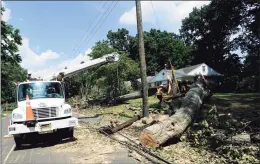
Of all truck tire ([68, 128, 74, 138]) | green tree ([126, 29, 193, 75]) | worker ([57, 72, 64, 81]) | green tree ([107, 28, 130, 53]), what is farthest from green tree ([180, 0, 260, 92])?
truck tire ([68, 128, 74, 138])

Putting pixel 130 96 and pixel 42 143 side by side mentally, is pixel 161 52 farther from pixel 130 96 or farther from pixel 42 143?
pixel 42 143

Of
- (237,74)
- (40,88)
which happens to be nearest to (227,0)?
(237,74)

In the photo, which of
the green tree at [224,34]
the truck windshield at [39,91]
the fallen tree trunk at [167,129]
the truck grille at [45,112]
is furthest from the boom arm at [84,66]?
the green tree at [224,34]

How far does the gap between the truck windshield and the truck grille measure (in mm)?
1024

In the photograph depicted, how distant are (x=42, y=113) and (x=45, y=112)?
11cm

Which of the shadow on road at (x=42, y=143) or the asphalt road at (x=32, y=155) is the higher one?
the shadow on road at (x=42, y=143)

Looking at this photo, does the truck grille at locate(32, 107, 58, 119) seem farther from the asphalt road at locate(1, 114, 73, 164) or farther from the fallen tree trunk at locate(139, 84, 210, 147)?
the fallen tree trunk at locate(139, 84, 210, 147)

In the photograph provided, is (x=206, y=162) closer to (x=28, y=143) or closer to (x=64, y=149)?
(x=64, y=149)

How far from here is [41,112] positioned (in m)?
11.7

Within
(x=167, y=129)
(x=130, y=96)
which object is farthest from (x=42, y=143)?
(x=130, y=96)

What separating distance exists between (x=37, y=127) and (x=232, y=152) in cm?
685

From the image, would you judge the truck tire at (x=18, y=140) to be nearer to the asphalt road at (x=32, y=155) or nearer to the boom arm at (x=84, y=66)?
the asphalt road at (x=32, y=155)

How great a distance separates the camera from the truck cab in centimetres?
1143

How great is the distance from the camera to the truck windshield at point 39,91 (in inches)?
498
